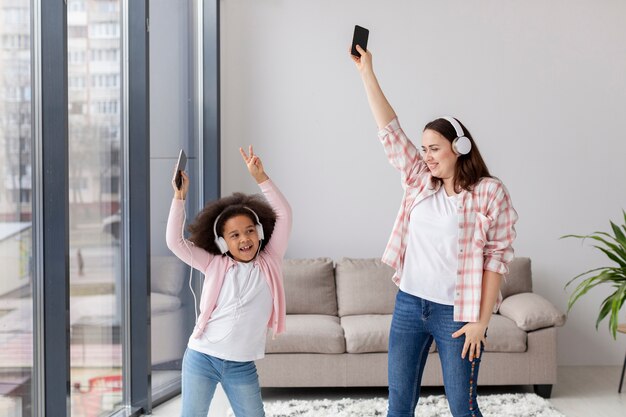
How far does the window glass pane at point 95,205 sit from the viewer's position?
3.48 m

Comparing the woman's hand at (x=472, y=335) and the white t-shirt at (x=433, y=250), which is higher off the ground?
the white t-shirt at (x=433, y=250)

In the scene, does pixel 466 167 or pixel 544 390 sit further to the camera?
pixel 544 390

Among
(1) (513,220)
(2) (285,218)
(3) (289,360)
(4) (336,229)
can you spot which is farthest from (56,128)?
(4) (336,229)

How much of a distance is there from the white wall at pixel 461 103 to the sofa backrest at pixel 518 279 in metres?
0.39

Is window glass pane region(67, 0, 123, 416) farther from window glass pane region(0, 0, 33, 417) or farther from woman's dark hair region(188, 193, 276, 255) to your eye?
woman's dark hair region(188, 193, 276, 255)

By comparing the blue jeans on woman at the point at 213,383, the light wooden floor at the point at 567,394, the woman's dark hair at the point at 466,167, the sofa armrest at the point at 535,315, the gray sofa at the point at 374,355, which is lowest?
the light wooden floor at the point at 567,394

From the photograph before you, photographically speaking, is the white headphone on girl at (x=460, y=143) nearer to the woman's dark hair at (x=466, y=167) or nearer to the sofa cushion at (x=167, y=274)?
the woman's dark hair at (x=466, y=167)

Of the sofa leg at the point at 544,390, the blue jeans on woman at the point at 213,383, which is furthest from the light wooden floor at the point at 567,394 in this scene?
the blue jeans on woman at the point at 213,383

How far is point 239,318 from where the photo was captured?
2633 millimetres

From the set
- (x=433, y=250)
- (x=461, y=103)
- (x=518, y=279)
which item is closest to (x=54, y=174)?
(x=433, y=250)

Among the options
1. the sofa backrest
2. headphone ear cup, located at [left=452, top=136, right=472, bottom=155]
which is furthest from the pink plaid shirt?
the sofa backrest

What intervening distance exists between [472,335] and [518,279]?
280cm

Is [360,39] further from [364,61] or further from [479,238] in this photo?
[479,238]

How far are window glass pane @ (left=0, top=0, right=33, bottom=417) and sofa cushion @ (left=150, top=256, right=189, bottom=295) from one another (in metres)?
1.38
